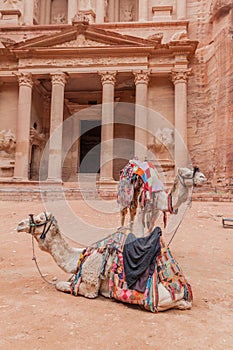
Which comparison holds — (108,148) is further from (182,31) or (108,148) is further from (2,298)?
(2,298)

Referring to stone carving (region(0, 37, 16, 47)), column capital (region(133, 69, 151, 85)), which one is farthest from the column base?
stone carving (region(0, 37, 16, 47))

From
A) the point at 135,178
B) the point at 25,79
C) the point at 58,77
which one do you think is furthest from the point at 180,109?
the point at 135,178

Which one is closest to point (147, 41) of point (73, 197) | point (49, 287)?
point (73, 197)

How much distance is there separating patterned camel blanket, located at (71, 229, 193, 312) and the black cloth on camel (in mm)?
63

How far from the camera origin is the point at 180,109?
67.6 ft

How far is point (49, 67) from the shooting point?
830 inches

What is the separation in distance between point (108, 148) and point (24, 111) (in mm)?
6096

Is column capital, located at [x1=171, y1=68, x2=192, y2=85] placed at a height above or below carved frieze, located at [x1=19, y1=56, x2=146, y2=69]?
below

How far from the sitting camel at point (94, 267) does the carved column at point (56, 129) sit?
591 inches

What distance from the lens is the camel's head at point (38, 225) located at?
4.55 metres

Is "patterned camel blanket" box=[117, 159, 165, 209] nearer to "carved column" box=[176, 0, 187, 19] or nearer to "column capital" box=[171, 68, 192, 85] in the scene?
"column capital" box=[171, 68, 192, 85]

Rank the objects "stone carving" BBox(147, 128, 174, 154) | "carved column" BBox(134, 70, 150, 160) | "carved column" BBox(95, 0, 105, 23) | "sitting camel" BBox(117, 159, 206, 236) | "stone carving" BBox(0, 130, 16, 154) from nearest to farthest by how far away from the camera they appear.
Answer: "sitting camel" BBox(117, 159, 206, 236)
"carved column" BBox(134, 70, 150, 160)
"stone carving" BBox(147, 128, 174, 154)
"stone carving" BBox(0, 130, 16, 154)
"carved column" BBox(95, 0, 105, 23)

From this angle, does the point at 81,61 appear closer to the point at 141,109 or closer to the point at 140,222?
the point at 141,109

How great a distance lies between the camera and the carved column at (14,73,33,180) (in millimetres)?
20469
